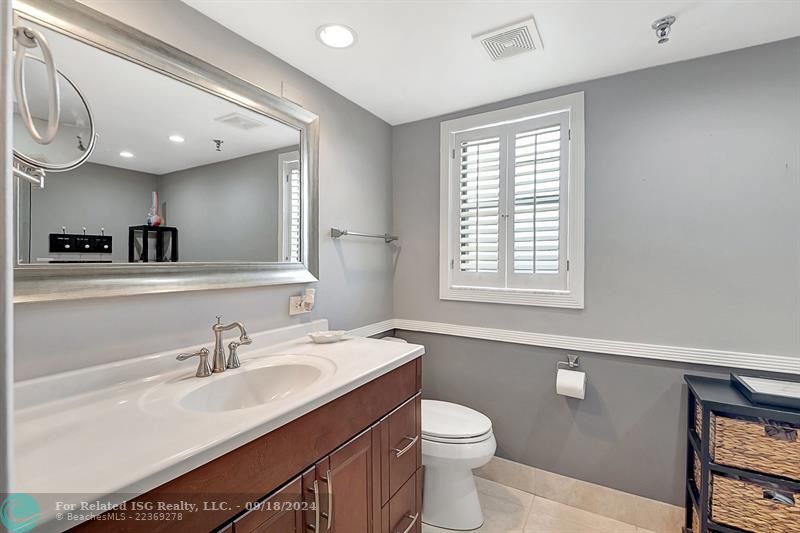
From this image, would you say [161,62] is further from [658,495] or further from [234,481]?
[658,495]

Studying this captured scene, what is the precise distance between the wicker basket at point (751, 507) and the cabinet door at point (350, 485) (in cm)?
135

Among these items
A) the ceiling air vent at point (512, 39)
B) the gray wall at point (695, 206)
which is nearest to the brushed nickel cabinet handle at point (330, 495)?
the gray wall at point (695, 206)

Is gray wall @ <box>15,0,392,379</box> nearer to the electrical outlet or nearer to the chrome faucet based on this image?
the electrical outlet

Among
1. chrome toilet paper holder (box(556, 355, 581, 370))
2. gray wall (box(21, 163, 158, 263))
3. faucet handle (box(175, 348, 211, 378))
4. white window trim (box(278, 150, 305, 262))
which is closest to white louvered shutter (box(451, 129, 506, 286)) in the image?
chrome toilet paper holder (box(556, 355, 581, 370))

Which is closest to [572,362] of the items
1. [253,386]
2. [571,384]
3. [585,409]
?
[571,384]

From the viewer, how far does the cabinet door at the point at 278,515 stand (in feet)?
2.76

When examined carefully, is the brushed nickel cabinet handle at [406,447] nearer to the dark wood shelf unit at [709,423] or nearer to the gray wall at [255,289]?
the gray wall at [255,289]

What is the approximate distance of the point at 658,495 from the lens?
177cm

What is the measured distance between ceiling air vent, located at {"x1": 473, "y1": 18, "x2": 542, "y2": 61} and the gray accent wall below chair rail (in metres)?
1.52

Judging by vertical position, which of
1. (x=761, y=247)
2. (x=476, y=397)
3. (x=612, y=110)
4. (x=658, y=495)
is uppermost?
(x=612, y=110)

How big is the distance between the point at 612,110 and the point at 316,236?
1.66 m

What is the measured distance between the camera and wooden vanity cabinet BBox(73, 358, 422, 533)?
76 cm

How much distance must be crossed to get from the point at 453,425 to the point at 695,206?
1561 millimetres

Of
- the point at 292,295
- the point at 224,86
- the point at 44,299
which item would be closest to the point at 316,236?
the point at 292,295
